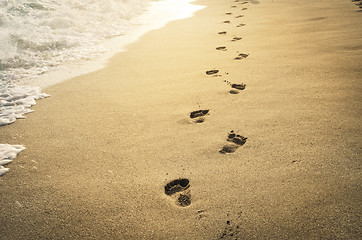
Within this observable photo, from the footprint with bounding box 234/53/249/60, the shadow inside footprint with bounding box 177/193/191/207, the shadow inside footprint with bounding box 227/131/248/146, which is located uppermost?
the footprint with bounding box 234/53/249/60

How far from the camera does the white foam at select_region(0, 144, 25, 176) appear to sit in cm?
165

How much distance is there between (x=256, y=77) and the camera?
8.17 feet

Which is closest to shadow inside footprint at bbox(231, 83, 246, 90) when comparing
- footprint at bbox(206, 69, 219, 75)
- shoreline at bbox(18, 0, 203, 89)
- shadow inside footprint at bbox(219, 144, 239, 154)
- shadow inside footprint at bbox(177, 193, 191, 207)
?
footprint at bbox(206, 69, 219, 75)

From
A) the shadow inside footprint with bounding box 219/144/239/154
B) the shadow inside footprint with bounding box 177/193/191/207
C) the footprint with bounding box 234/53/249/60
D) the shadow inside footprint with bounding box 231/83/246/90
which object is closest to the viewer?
the shadow inside footprint with bounding box 177/193/191/207

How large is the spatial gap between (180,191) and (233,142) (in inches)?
21.7

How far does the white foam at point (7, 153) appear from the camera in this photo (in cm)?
165

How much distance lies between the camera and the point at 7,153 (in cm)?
177

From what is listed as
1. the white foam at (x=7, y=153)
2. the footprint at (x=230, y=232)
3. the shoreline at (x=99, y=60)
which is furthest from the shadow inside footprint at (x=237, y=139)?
the shoreline at (x=99, y=60)

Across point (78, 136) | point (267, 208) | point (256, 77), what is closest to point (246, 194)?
point (267, 208)

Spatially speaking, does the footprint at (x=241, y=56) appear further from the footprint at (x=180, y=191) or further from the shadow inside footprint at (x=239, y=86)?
the footprint at (x=180, y=191)

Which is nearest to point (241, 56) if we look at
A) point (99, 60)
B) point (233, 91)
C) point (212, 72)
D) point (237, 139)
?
point (212, 72)

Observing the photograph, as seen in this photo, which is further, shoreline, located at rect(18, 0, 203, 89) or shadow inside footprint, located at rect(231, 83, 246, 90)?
shoreline, located at rect(18, 0, 203, 89)

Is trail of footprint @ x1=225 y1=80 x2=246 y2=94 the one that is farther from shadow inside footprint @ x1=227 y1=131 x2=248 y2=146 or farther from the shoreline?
the shoreline

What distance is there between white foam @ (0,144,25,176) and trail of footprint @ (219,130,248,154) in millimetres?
1470
